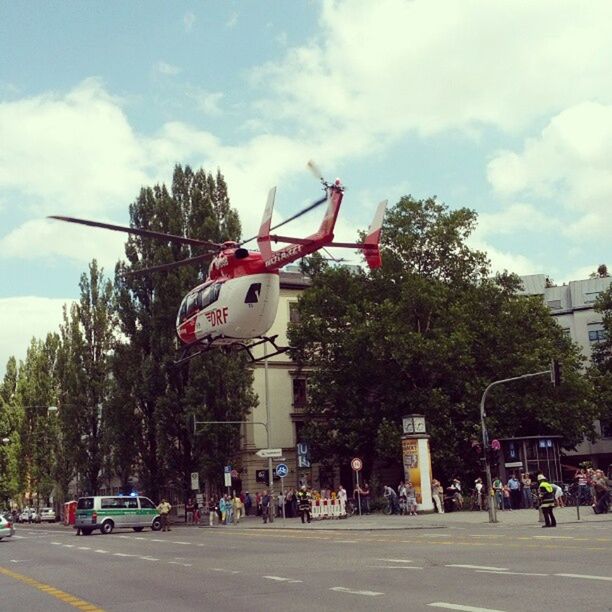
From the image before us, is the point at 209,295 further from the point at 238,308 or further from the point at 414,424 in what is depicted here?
the point at 414,424

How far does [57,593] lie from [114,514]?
3123 centimetres

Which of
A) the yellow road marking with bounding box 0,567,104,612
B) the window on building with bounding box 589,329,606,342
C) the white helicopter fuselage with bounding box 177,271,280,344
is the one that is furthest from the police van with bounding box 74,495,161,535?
the window on building with bounding box 589,329,606,342

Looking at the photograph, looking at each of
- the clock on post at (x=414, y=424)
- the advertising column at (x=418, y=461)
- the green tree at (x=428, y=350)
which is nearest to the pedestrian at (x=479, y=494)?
the advertising column at (x=418, y=461)

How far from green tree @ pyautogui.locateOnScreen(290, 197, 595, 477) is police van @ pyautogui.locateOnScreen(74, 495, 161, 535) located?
11.2 metres

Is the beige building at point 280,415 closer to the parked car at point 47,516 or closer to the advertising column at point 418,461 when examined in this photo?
the advertising column at point 418,461

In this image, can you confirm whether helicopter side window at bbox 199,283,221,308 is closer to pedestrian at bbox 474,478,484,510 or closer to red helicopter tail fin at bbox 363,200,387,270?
red helicopter tail fin at bbox 363,200,387,270

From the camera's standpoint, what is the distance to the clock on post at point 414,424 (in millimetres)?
42562

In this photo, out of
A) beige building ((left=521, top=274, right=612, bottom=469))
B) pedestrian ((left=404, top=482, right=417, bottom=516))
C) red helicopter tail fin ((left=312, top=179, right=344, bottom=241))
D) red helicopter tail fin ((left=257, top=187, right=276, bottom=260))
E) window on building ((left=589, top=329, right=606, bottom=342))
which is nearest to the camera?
red helicopter tail fin ((left=312, top=179, right=344, bottom=241))

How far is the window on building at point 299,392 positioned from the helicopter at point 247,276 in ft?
125

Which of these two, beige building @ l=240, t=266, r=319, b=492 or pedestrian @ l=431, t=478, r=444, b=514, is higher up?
beige building @ l=240, t=266, r=319, b=492

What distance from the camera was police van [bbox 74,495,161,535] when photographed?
146 ft

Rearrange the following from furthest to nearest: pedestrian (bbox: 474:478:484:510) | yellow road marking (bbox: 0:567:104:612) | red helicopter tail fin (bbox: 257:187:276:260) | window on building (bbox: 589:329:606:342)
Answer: window on building (bbox: 589:329:606:342)
pedestrian (bbox: 474:478:484:510)
red helicopter tail fin (bbox: 257:187:276:260)
yellow road marking (bbox: 0:567:104:612)

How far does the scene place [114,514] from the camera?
4503 centimetres

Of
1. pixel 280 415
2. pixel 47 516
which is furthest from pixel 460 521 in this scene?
pixel 47 516
